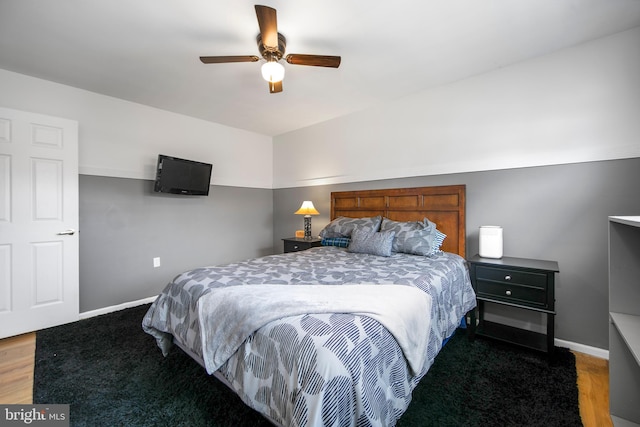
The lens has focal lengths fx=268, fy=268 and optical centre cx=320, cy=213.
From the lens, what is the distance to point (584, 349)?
2.24 metres

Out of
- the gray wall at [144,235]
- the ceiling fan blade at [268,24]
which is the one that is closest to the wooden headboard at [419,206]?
the gray wall at [144,235]

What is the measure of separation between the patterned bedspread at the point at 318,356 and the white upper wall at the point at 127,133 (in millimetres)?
2250

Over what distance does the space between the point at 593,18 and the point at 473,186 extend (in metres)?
1.47

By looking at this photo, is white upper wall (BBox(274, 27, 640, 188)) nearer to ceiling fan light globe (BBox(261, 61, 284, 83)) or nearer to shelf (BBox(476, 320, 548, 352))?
shelf (BBox(476, 320, 548, 352))

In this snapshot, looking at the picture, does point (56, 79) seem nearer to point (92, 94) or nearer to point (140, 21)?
point (92, 94)

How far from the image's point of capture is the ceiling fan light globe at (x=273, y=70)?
2061mm

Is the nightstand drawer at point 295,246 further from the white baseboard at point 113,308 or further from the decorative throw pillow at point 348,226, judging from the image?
the white baseboard at point 113,308

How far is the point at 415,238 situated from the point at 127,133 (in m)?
3.64

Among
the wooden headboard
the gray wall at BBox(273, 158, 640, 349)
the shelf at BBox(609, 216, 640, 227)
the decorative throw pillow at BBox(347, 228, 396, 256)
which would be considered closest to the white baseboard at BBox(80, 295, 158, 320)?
the decorative throw pillow at BBox(347, 228, 396, 256)

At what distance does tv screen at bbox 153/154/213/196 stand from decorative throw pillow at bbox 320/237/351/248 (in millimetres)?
1918

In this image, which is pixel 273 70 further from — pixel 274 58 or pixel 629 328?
pixel 629 328

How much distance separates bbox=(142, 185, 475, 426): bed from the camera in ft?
3.41

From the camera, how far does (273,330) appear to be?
1243 mm

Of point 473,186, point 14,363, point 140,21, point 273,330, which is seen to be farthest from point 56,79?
point 473,186
